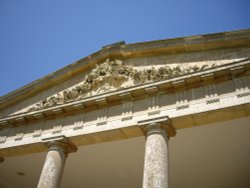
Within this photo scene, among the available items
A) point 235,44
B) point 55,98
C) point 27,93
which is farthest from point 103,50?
point 235,44

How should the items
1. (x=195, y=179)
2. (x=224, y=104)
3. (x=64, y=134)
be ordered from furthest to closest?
(x=195, y=179), (x=64, y=134), (x=224, y=104)

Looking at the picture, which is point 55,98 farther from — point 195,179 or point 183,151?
point 195,179

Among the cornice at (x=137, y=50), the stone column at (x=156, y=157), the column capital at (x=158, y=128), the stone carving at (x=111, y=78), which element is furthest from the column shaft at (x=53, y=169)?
the cornice at (x=137, y=50)

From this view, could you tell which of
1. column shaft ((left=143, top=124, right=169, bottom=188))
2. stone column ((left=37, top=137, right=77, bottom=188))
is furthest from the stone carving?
column shaft ((left=143, top=124, right=169, bottom=188))

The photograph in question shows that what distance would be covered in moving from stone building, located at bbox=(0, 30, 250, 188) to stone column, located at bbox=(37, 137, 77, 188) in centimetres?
4

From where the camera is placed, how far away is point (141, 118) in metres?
11.3

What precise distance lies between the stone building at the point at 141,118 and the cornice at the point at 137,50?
1.6 inches

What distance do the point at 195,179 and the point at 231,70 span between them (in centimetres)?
Result: 671

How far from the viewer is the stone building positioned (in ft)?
34.9

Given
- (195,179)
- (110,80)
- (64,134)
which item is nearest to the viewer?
(64,134)

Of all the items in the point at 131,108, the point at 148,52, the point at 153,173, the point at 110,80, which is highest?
the point at 148,52

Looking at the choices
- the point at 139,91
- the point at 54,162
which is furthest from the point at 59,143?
the point at 139,91

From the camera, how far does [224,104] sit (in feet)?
33.5

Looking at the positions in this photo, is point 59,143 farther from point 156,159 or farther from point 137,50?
point 137,50
